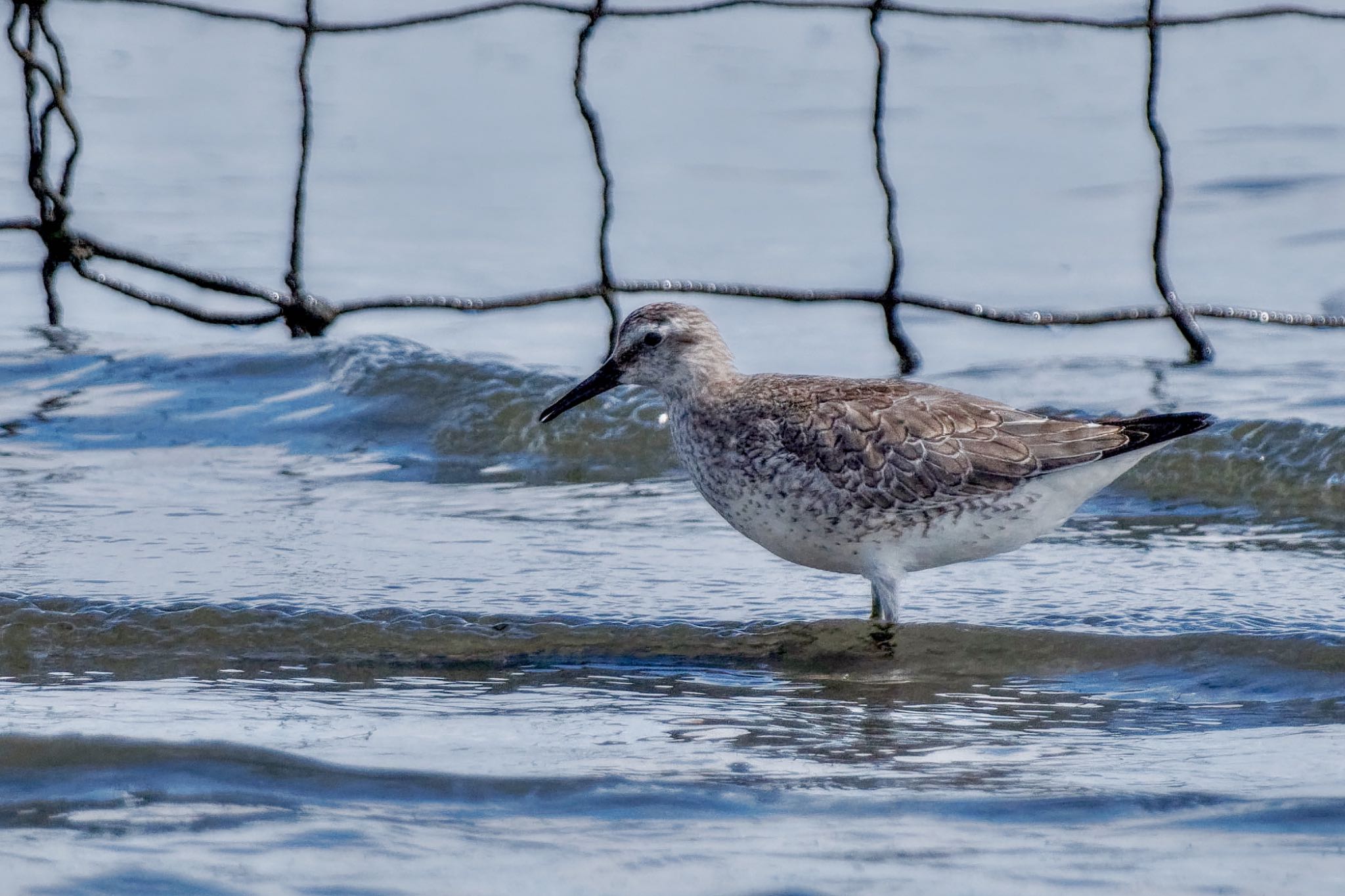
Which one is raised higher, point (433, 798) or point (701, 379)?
point (701, 379)

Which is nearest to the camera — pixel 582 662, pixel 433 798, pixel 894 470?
pixel 433 798

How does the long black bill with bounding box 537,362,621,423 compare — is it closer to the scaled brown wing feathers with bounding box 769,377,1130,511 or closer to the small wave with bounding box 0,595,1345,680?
the scaled brown wing feathers with bounding box 769,377,1130,511

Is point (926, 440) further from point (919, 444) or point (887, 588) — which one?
point (887, 588)

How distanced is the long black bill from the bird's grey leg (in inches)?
46.6

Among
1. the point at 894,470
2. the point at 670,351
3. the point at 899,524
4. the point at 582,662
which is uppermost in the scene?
the point at 670,351

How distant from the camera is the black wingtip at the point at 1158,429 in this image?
17.6ft

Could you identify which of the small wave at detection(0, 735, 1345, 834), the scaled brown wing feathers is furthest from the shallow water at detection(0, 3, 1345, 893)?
the scaled brown wing feathers

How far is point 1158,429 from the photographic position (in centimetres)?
544

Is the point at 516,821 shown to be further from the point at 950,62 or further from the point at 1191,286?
the point at 950,62

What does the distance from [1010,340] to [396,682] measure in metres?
4.98

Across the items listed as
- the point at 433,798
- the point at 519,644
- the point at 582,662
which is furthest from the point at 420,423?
the point at 433,798

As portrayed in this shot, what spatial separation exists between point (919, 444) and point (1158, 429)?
0.69 metres

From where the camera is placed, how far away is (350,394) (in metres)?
8.05

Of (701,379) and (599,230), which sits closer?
(701,379)
